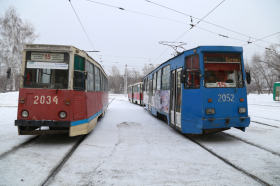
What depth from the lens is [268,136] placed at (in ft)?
21.6

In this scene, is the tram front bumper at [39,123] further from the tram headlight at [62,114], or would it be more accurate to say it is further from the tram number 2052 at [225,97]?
the tram number 2052 at [225,97]

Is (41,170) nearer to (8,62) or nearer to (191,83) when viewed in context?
(191,83)

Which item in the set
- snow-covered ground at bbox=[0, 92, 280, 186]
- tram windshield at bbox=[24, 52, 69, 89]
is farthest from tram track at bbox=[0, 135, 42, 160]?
tram windshield at bbox=[24, 52, 69, 89]

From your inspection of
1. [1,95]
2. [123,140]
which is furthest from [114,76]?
[123,140]

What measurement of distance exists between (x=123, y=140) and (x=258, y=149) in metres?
3.72

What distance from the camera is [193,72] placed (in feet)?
19.7

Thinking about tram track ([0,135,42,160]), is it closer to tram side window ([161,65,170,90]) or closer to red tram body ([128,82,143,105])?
tram side window ([161,65,170,90])

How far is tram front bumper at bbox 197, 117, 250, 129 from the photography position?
5.60 meters

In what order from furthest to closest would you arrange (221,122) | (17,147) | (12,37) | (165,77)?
(12,37), (165,77), (221,122), (17,147)

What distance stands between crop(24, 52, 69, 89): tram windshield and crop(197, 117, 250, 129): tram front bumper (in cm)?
399

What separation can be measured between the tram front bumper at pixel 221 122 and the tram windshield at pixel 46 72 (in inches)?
157

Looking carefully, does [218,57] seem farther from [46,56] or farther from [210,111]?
[46,56]

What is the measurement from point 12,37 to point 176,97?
94.5 feet

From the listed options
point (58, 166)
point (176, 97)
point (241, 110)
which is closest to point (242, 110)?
point (241, 110)
